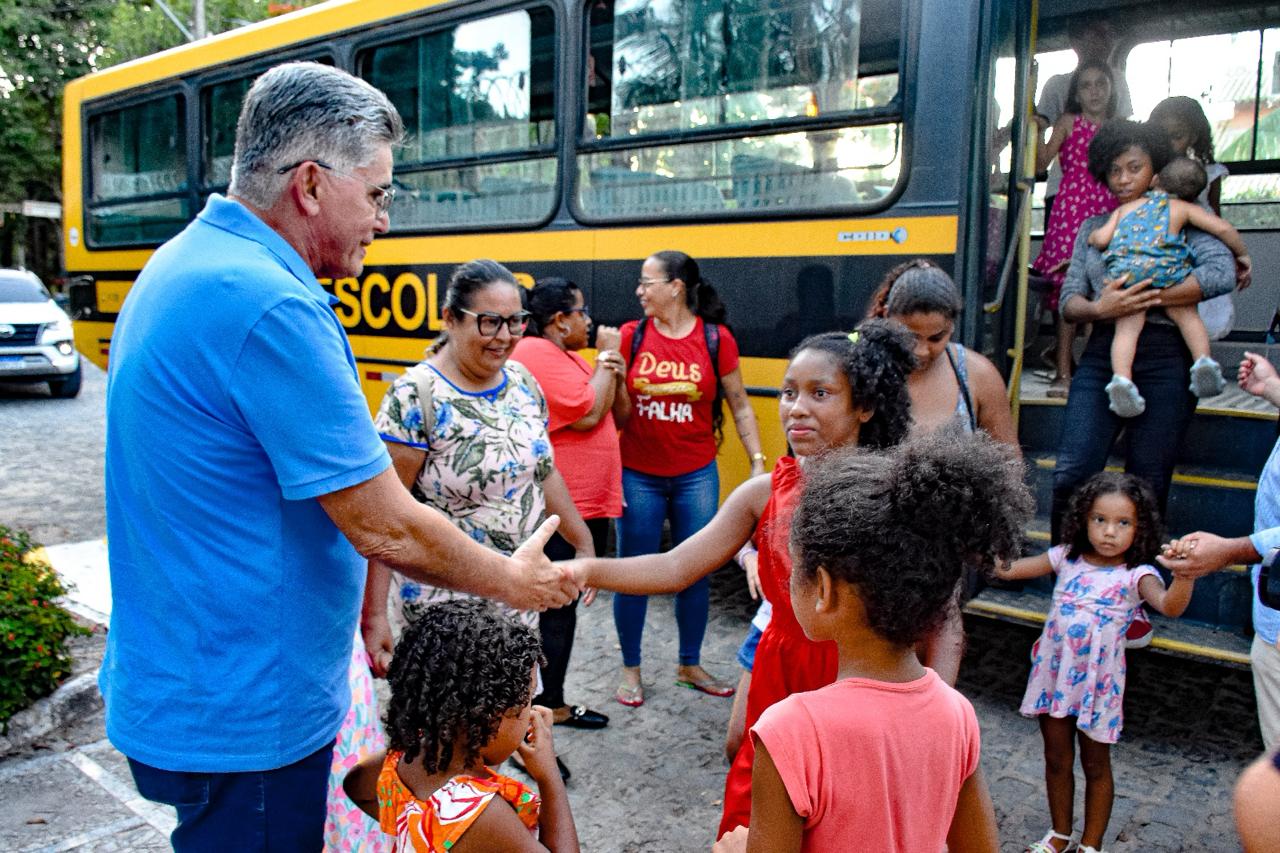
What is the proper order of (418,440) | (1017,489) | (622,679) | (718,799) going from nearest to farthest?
(1017,489)
(418,440)
(718,799)
(622,679)

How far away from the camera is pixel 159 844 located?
10.6 ft

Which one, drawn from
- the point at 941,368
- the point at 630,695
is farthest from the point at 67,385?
the point at 941,368

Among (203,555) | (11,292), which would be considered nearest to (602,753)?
(203,555)

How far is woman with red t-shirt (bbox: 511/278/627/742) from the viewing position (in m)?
4.01

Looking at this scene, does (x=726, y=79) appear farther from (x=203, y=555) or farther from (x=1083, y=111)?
(x=203, y=555)

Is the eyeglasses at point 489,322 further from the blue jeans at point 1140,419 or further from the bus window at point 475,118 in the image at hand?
the bus window at point 475,118

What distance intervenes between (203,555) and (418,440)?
1281mm

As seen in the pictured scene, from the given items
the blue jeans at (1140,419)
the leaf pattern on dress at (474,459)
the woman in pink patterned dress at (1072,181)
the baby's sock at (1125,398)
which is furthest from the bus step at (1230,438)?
the leaf pattern on dress at (474,459)

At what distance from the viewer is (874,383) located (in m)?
2.34

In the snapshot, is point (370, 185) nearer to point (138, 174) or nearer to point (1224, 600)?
point (1224, 600)

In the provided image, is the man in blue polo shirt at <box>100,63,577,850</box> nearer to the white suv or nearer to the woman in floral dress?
the woman in floral dress

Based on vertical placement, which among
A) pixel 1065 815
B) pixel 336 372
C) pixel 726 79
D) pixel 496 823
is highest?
pixel 726 79

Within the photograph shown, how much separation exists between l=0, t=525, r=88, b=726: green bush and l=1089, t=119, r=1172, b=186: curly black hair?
4.78 m

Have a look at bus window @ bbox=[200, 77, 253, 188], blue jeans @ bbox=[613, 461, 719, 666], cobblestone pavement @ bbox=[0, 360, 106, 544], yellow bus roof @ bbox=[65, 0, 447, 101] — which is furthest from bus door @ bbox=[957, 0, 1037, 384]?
cobblestone pavement @ bbox=[0, 360, 106, 544]
